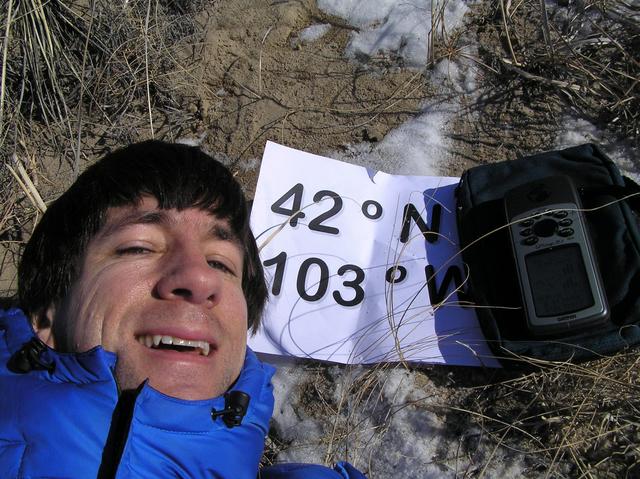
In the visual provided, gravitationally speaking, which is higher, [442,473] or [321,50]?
[321,50]

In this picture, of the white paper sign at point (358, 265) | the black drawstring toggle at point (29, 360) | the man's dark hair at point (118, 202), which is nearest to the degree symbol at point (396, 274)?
the white paper sign at point (358, 265)

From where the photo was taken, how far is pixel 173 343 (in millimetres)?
1379

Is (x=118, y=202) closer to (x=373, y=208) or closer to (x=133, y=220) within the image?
(x=133, y=220)

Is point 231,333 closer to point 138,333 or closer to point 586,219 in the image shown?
point 138,333

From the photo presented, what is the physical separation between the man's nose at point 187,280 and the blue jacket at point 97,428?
181mm

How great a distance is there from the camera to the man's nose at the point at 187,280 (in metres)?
1.37

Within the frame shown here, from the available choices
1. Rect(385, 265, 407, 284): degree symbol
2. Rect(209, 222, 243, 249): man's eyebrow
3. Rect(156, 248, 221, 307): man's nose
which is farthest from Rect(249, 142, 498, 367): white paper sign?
Rect(156, 248, 221, 307): man's nose

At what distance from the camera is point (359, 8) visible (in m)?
2.30

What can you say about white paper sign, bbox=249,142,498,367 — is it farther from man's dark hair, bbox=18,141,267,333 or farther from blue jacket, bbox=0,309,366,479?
blue jacket, bbox=0,309,366,479

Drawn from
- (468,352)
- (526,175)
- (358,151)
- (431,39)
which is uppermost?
(431,39)

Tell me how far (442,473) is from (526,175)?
0.87 metres

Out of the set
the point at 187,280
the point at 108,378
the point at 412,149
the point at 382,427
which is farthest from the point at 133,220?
the point at 412,149

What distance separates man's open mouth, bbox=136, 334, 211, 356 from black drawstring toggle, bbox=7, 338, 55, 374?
195mm

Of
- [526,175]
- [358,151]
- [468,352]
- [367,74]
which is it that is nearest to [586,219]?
[526,175]
